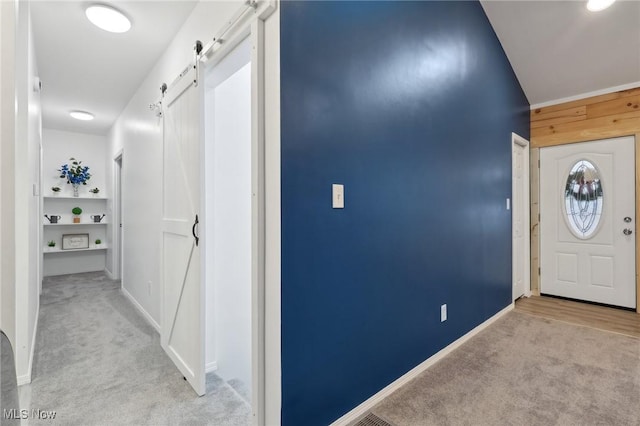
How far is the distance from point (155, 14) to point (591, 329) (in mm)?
4843

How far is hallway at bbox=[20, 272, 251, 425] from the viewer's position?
1.71m

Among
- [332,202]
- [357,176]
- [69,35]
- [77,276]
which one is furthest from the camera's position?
[77,276]

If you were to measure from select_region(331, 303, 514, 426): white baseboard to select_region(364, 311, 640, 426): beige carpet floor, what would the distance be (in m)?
0.03

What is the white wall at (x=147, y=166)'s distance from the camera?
2314 millimetres

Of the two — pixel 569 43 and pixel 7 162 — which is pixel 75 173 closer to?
pixel 7 162

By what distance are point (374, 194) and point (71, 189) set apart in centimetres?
643

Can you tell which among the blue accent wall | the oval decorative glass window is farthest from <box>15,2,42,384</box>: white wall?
the oval decorative glass window

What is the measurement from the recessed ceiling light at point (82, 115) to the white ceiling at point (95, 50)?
0.22 meters

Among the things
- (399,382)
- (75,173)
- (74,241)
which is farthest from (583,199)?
(74,241)

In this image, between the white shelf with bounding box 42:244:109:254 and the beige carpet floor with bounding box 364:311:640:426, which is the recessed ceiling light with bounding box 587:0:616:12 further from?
the white shelf with bounding box 42:244:109:254

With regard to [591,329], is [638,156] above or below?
above

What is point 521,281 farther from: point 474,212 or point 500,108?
point 500,108

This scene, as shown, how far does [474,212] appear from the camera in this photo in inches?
110

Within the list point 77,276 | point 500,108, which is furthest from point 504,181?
point 77,276
